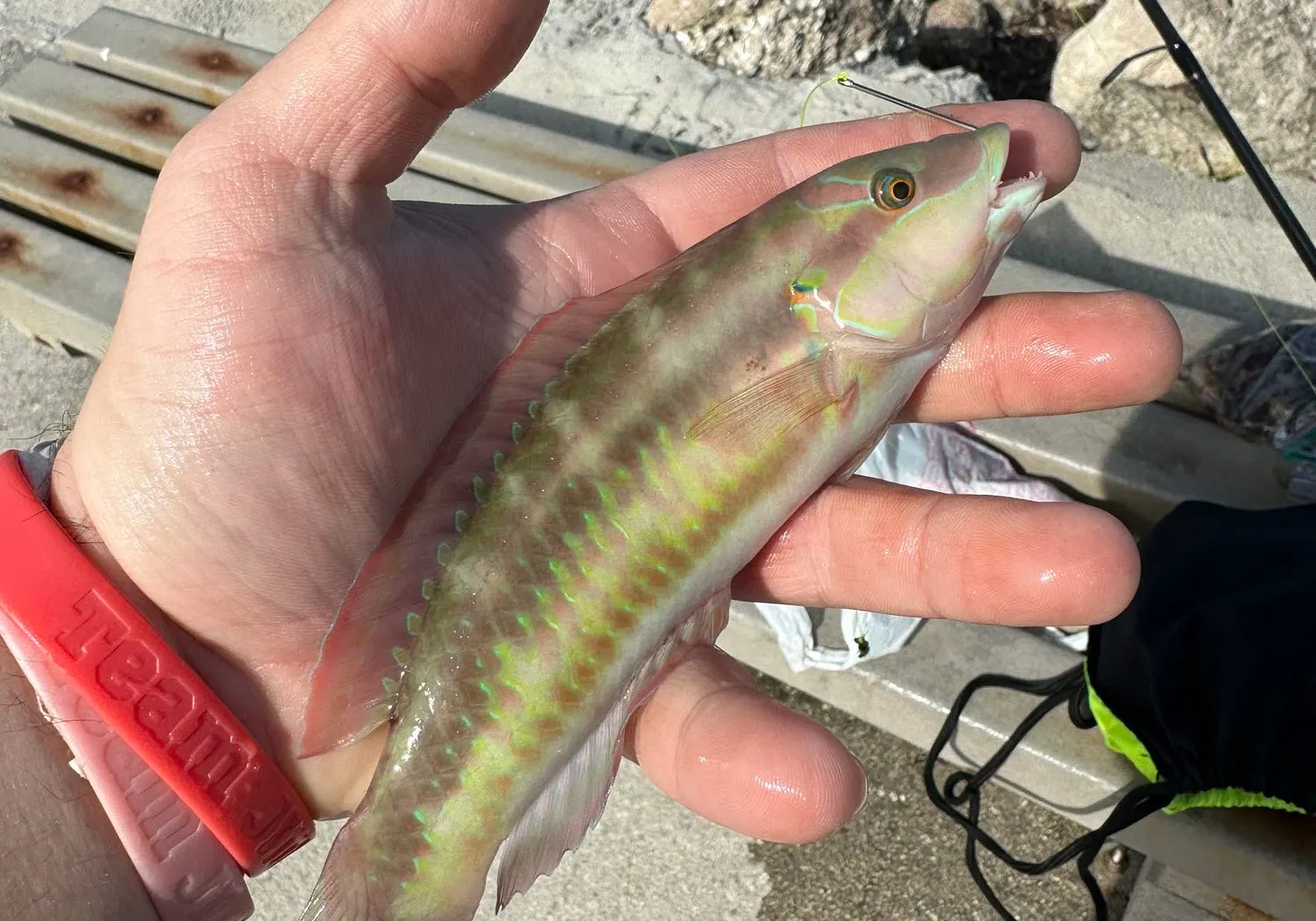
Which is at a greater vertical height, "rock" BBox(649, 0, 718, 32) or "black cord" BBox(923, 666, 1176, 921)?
"rock" BBox(649, 0, 718, 32)

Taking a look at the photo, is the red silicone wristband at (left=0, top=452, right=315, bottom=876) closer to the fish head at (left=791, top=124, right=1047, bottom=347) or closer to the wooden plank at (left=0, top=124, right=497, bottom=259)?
the fish head at (left=791, top=124, right=1047, bottom=347)

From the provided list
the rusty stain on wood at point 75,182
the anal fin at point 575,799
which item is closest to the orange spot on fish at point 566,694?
the anal fin at point 575,799

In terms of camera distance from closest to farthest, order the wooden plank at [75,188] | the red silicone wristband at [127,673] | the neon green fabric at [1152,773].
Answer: the red silicone wristband at [127,673] < the neon green fabric at [1152,773] < the wooden plank at [75,188]

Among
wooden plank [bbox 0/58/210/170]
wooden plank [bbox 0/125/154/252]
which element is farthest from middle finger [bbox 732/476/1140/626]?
wooden plank [bbox 0/58/210/170]

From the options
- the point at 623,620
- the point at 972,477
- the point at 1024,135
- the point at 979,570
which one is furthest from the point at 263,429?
the point at 972,477

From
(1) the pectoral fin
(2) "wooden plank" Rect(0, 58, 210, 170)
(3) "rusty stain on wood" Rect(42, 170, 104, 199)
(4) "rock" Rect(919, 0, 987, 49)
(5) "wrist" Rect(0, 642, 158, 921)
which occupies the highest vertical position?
(2) "wooden plank" Rect(0, 58, 210, 170)

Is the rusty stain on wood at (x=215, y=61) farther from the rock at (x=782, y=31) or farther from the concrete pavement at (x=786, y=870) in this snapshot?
the concrete pavement at (x=786, y=870)
